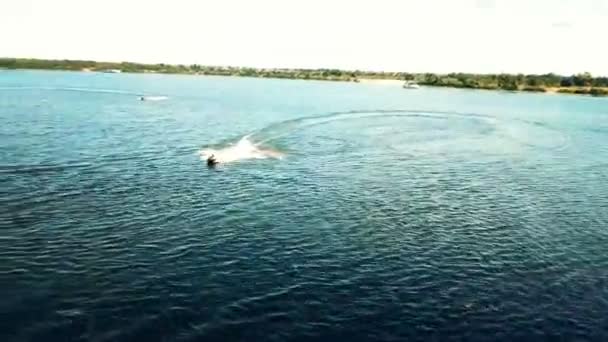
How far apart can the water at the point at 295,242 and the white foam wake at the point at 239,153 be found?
25.7 inches

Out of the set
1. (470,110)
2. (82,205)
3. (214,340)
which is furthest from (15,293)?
(470,110)

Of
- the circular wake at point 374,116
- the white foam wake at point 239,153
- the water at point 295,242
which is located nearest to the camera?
the water at point 295,242

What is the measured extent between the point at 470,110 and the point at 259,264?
137870 mm

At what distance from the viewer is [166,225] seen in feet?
137

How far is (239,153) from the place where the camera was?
2928 inches

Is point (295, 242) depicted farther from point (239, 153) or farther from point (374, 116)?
point (374, 116)

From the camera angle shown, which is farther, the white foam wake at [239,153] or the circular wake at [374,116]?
the circular wake at [374,116]

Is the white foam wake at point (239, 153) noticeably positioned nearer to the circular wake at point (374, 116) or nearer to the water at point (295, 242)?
the circular wake at point (374, 116)

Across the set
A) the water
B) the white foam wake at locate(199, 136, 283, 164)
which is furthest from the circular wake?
the water

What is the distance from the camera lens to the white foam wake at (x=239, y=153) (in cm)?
7050

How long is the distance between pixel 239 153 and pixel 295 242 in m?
36.7

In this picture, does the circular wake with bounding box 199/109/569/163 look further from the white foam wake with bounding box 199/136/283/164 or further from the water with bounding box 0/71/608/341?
the water with bounding box 0/71/608/341

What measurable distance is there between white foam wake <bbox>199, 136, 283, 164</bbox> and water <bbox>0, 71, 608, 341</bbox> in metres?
0.65

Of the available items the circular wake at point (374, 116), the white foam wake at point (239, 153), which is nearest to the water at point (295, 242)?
the white foam wake at point (239, 153)
